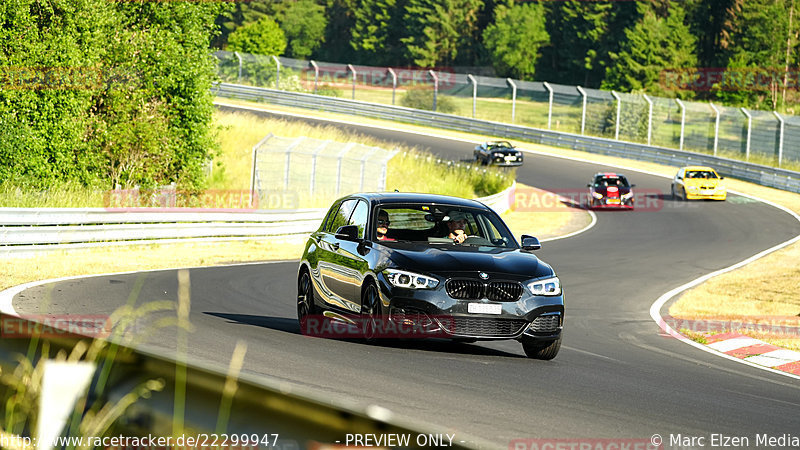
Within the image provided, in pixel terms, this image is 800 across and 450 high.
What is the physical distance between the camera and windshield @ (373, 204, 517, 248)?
11305 mm

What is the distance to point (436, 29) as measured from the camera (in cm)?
11619

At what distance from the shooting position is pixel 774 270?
25.9m

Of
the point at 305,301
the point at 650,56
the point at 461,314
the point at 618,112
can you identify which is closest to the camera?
the point at 461,314

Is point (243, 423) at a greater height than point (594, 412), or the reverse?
point (243, 423)

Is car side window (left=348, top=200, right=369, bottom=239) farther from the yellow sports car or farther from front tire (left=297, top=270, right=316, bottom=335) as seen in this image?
the yellow sports car

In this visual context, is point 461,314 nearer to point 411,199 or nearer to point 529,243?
point 529,243

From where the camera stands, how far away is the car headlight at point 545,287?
10.2 m

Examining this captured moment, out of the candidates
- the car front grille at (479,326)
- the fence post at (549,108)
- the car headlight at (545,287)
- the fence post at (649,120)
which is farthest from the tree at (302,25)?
the car front grille at (479,326)

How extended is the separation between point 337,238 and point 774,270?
1729cm

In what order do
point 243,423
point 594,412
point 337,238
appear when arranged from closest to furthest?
point 243,423
point 594,412
point 337,238

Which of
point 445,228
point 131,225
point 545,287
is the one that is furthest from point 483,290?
point 131,225

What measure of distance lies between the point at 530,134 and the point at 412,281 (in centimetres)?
5436

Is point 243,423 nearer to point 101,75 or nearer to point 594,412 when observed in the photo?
point 594,412

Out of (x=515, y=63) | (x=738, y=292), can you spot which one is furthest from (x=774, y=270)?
(x=515, y=63)
